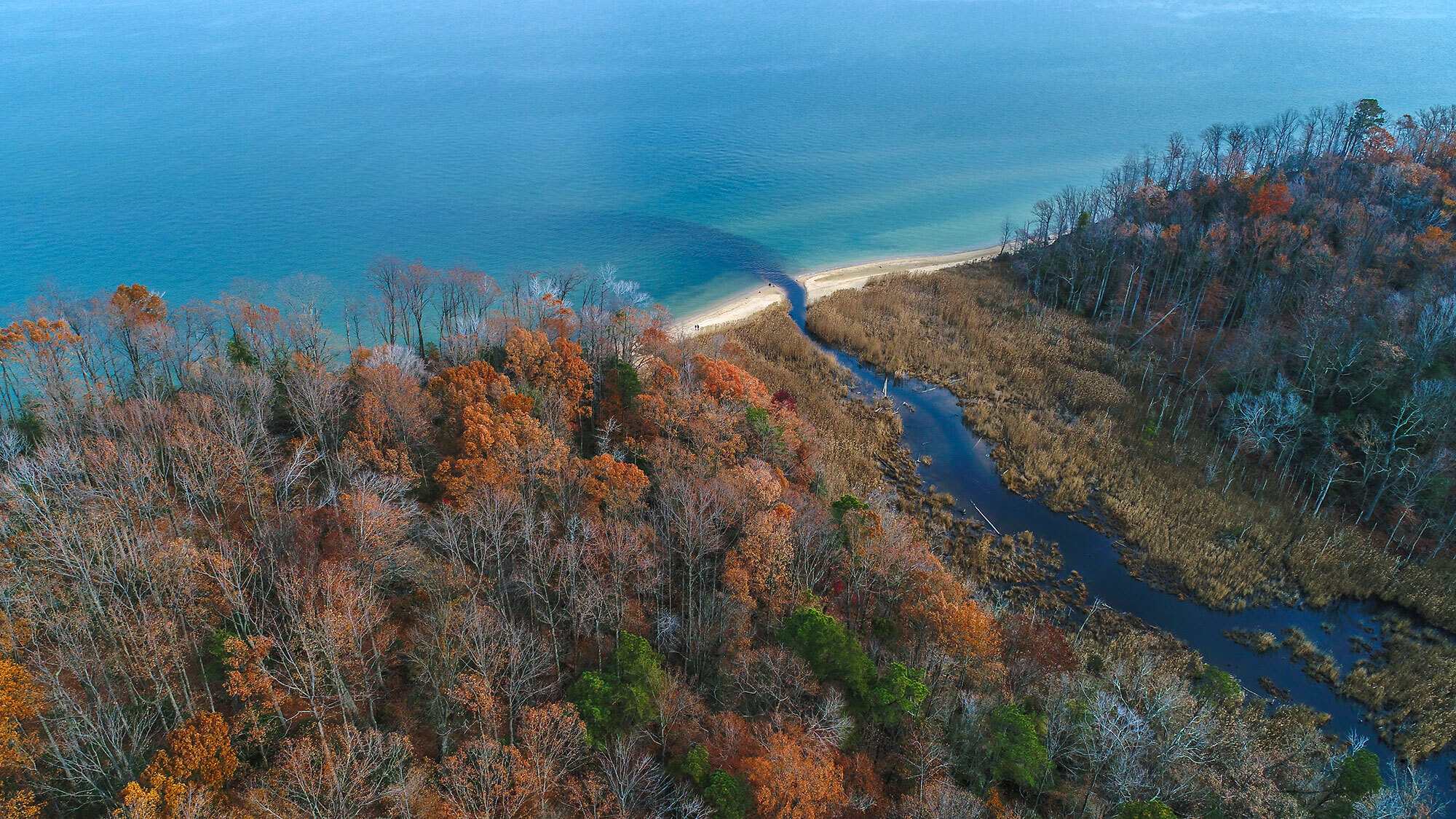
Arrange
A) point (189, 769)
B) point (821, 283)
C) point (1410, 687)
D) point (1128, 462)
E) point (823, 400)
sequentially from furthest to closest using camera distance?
point (821, 283) < point (823, 400) < point (1128, 462) < point (1410, 687) < point (189, 769)

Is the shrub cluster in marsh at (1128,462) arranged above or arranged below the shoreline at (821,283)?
below

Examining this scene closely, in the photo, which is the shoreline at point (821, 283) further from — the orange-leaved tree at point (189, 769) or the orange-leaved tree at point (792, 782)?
the orange-leaved tree at point (189, 769)

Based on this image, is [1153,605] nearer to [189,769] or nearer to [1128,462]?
[1128,462]

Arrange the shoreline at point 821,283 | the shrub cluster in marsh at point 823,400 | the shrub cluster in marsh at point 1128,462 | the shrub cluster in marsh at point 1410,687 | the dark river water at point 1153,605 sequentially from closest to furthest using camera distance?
the shrub cluster in marsh at point 1410,687 < the dark river water at point 1153,605 < the shrub cluster in marsh at point 1128,462 < the shrub cluster in marsh at point 823,400 < the shoreline at point 821,283

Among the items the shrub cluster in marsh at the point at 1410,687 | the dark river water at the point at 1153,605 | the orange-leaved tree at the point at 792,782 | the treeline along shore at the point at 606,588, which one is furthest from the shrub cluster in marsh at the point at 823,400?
the shrub cluster in marsh at the point at 1410,687

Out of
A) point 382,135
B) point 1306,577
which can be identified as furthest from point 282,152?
point 1306,577

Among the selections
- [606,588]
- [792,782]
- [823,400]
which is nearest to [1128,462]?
[823,400]

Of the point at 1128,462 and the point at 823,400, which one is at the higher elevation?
the point at 823,400
